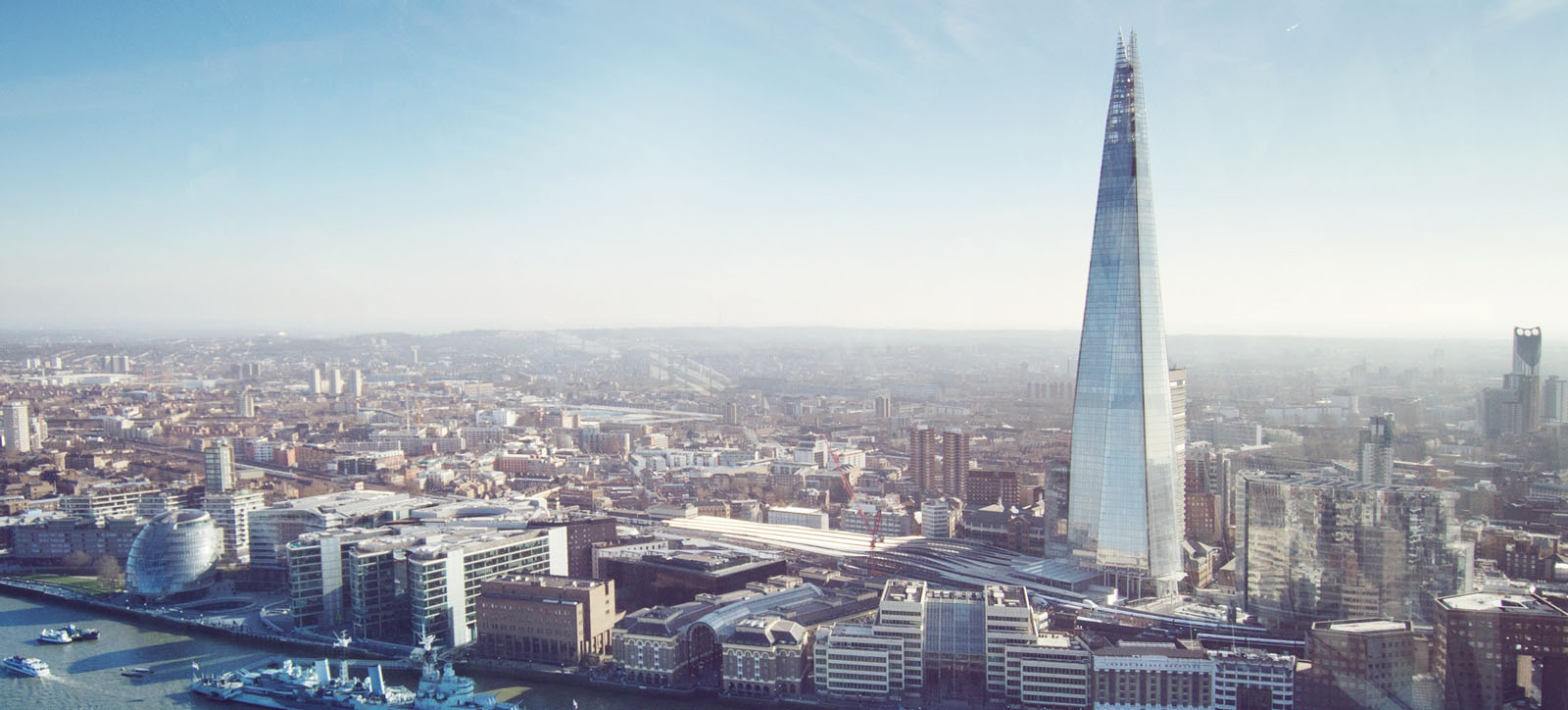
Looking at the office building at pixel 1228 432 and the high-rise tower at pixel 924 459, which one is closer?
the office building at pixel 1228 432

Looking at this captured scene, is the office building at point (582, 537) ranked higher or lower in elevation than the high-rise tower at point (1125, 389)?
lower

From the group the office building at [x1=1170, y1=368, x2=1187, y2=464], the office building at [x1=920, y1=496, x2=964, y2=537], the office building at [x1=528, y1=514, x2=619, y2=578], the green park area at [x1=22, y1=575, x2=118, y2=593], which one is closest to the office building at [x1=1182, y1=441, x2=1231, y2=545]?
the office building at [x1=1170, y1=368, x2=1187, y2=464]

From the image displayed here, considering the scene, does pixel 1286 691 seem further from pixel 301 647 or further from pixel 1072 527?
pixel 301 647

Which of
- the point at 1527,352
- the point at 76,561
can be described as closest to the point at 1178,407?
the point at 1527,352

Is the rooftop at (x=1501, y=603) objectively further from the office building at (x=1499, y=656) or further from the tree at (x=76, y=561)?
the tree at (x=76, y=561)

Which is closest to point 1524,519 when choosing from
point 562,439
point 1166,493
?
point 1166,493

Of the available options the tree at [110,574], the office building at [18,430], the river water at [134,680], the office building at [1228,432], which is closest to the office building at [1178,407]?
the office building at [1228,432]
